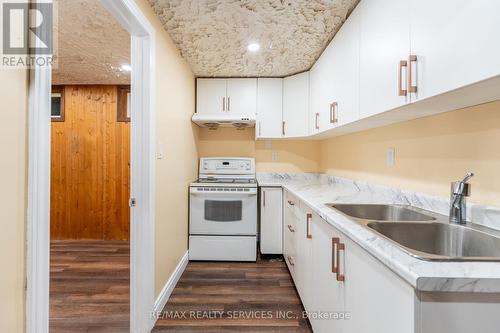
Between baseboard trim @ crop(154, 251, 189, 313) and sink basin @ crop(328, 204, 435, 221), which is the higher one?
sink basin @ crop(328, 204, 435, 221)

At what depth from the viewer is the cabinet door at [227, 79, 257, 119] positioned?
3.16 m

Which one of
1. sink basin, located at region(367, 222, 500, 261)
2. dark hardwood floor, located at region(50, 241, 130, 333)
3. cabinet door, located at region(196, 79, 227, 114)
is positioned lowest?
dark hardwood floor, located at region(50, 241, 130, 333)

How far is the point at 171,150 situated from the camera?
220 cm

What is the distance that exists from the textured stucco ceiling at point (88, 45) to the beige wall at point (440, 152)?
79.4 inches

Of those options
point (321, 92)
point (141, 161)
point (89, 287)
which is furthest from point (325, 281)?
point (89, 287)

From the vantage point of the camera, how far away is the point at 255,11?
71.2 inches

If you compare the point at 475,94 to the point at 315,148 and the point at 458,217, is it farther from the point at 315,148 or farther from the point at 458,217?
the point at 315,148

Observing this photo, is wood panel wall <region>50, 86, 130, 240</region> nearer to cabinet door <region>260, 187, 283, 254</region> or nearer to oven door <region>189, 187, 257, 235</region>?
oven door <region>189, 187, 257, 235</region>

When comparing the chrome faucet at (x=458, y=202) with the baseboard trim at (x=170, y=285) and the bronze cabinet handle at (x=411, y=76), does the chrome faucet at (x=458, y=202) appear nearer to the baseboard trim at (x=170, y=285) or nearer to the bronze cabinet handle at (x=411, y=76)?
the bronze cabinet handle at (x=411, y=76)

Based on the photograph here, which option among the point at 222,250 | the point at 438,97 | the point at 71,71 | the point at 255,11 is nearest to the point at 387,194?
the point at 438,97

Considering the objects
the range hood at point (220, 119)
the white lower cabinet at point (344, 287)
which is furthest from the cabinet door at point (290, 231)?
the range hood at point (220, 119)

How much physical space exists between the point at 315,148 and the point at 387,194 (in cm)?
171

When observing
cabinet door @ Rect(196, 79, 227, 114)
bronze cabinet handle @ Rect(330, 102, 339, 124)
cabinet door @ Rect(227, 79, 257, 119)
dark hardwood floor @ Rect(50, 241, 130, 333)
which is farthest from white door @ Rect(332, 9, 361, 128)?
dark hardwood floor @ Rect(50, 241, 130, 333)

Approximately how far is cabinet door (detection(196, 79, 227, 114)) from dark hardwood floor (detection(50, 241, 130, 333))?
199 centimetres
